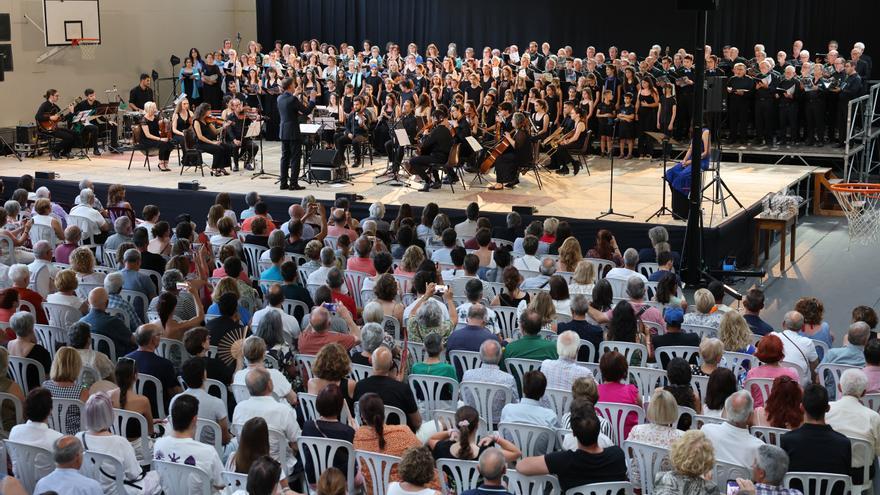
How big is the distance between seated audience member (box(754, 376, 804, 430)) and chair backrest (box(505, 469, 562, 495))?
5.03 ft

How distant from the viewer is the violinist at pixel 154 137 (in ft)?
64.1

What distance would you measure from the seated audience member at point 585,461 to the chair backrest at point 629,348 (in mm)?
2218

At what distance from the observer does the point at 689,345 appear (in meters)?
7.73

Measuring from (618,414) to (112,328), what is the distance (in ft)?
13.0

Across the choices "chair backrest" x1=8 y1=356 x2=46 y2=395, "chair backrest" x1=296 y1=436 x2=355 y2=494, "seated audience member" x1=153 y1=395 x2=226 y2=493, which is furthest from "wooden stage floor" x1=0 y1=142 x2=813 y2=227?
"seated audience member" x1=153 y1=395 x2=226 y2=493

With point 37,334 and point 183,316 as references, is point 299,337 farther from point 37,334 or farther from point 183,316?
point 37,334

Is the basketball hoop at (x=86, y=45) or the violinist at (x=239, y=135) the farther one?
the basketball hoop at (x=86, y=45)

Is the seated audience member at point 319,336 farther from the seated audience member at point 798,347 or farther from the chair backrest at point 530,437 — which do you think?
the seated audience member at point 798,347

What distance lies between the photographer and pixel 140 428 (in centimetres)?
642

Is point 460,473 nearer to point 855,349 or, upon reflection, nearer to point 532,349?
point 532,349

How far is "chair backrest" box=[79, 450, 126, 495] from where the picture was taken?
18.7 ft

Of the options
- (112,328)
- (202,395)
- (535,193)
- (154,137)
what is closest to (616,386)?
(202,395)

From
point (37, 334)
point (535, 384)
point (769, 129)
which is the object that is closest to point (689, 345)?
point (535, 384)

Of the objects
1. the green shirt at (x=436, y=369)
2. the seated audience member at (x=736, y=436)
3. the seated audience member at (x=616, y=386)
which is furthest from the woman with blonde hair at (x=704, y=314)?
the seated audience member at (x=736, y=436)
